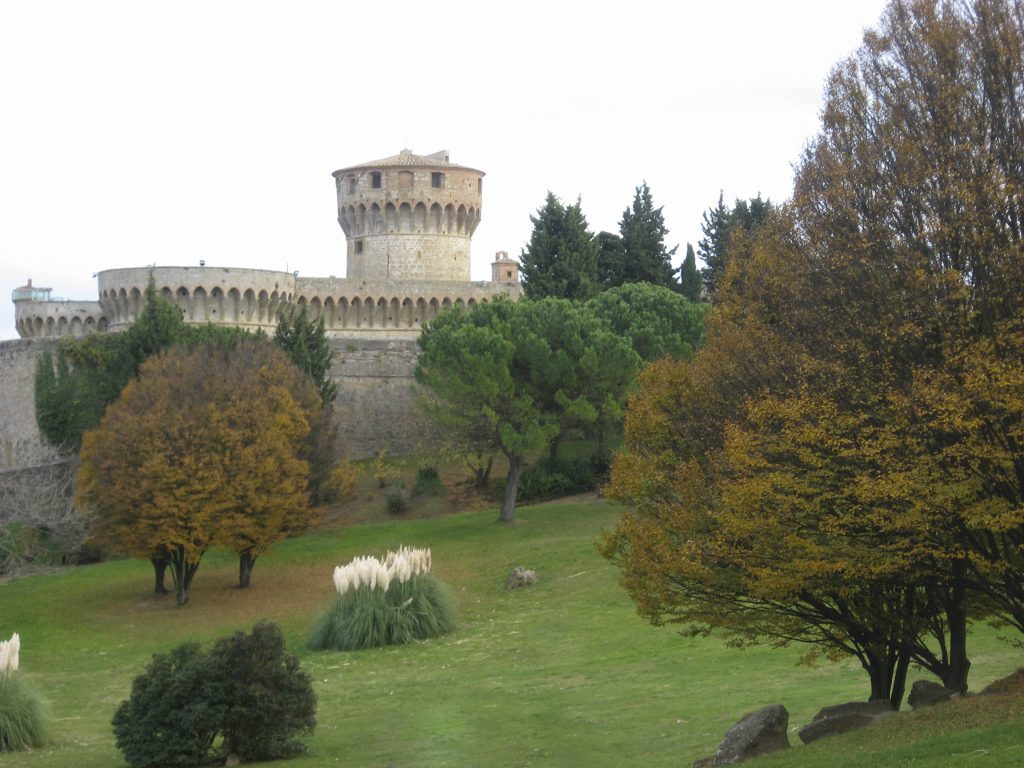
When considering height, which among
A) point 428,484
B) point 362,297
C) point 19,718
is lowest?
point 19,718

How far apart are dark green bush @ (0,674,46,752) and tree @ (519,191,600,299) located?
132 feet

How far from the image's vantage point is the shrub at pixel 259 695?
18.4m

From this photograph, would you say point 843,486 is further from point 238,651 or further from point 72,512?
point 72,512

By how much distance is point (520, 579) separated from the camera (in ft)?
114

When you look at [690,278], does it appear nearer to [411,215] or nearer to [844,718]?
[411,215]

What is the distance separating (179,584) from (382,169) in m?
40.8

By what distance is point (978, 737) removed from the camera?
12656mm

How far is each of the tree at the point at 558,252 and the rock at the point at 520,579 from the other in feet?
83.5

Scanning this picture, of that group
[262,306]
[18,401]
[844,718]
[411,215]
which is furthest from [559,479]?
[844,718]

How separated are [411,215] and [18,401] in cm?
2507

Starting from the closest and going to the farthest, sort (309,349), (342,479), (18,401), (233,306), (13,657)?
(13,657), (342,479), (309,349), (18,401), (233,306)

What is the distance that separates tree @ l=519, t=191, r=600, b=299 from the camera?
59.5 m

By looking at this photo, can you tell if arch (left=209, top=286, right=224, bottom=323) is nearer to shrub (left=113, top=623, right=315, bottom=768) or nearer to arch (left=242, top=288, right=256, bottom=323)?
arch (left=242, top=288, right=256, bottom=323)

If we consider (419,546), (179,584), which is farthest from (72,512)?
(419,546)
